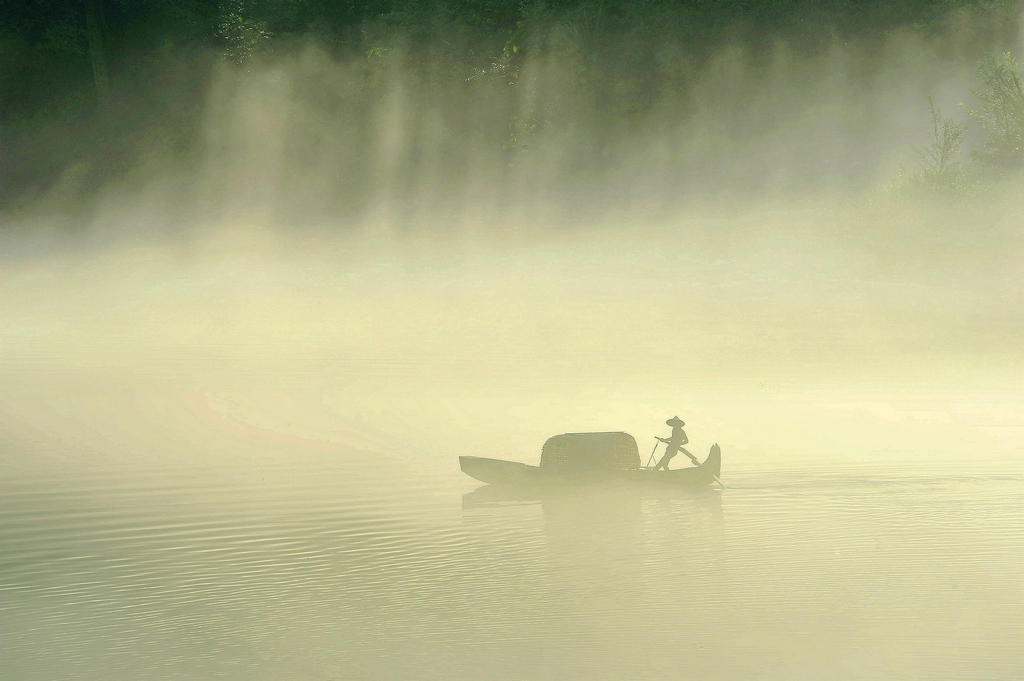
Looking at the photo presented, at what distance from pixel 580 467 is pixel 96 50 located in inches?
2043

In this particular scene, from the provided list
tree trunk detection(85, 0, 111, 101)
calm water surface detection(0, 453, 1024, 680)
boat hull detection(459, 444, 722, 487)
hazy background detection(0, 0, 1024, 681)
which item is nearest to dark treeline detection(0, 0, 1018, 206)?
tree trunk detection(85, 0, 111, 101)

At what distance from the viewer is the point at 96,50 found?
215 ft

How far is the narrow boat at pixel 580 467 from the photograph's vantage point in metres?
21.6

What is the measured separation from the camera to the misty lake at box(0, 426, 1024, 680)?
38.4 ft

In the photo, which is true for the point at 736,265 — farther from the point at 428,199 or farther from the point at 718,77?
the point at 428,199

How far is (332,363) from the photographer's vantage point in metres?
39.1

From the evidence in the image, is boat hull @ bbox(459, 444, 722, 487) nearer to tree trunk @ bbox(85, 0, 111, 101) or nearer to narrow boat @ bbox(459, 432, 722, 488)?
narrow boat @ bbox(459, 432, 722, 488)

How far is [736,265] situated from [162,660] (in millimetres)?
44010

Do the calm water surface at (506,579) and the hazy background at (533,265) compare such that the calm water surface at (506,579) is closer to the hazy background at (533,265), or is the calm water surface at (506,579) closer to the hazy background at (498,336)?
the hazy background at (498,336)

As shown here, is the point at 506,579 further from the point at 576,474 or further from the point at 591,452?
the point at 591,452

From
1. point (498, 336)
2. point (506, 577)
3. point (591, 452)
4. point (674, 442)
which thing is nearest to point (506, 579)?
point (506, 577)

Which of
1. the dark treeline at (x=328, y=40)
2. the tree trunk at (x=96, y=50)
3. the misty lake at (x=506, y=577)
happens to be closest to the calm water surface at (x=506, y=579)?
the misty lake at (x=506, y=577)

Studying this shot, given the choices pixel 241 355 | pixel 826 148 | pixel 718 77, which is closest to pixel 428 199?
pixel 718 77

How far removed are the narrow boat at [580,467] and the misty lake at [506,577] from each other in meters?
0.32
